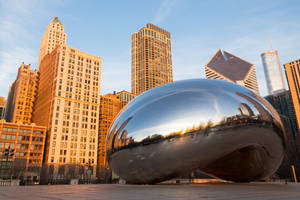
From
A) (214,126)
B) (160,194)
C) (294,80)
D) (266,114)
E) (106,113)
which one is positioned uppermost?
(294,80)

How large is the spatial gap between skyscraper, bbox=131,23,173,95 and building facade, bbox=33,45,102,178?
66386 millimetres

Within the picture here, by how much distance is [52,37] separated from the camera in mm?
150250

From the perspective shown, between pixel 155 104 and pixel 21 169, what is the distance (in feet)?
208

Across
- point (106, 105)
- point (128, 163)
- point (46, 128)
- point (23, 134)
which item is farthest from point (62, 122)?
point (128, 163)

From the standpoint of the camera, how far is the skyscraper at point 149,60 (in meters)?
164

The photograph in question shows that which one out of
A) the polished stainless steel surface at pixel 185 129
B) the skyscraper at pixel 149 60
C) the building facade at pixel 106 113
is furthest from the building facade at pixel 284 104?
the polished stainless steel surface at pixel 185 129

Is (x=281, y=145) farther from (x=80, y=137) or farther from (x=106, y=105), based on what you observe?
(x=106, y=105)

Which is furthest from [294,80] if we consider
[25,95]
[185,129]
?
[25,95]

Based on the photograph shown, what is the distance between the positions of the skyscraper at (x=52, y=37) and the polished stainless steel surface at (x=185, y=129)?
151 meters

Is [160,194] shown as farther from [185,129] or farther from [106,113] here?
[106,113]

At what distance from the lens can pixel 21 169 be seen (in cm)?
6103

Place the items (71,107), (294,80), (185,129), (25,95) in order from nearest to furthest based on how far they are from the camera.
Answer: (185,129), (71,107), (25,95), (294,80)

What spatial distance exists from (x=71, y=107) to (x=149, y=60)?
87605 millimetres

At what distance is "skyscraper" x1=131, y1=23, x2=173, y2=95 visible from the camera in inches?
6447
